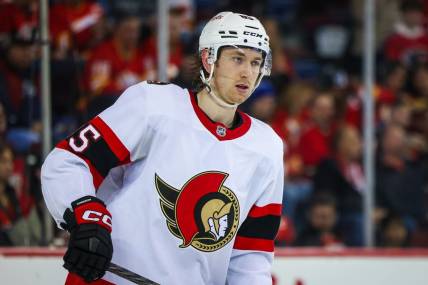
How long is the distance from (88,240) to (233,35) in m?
0.78

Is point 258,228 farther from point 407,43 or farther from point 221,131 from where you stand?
point 407,43

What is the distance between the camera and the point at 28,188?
14.3 feet

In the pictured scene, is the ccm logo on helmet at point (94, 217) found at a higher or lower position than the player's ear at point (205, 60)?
lower

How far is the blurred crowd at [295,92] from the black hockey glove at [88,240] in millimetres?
1524

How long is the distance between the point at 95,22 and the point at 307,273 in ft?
5.45

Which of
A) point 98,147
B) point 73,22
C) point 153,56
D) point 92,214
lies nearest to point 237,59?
point 98,147

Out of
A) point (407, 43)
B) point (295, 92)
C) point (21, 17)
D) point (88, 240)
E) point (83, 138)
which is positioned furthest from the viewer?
point (407, 43)

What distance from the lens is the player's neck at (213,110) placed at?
3.16m

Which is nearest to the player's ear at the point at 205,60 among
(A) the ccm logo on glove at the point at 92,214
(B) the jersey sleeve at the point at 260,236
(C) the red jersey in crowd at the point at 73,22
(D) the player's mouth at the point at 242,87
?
(D) the player's mouth at the point at 242,87

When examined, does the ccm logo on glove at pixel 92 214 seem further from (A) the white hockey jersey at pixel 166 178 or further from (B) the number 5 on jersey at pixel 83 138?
(B) the number 5 on jersey at pixel 83 138

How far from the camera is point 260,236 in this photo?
3.22 meters

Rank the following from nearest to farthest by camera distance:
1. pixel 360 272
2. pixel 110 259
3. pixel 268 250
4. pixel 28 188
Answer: pixel 110 259 < pixel 268 250 < pixel 28 188 < pixel 360 272

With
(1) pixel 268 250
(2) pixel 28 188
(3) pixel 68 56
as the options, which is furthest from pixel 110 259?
(3) pixel 68 56

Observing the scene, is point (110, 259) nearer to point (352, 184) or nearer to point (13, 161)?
point (13, 161)
